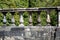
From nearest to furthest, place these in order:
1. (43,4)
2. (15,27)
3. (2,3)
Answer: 1. (15,27)
2. (2,3)
3. (43,4)

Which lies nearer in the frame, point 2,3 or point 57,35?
point 57,35

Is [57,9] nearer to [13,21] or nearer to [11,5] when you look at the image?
[13,21]

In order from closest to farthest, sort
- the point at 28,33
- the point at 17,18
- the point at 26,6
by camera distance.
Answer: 1. the point at 28,33
2. the point at 17,18
3. the point at 26,6

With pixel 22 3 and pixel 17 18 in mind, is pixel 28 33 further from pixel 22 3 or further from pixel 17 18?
pixel 22 3

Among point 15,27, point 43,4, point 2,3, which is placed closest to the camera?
point 15,27

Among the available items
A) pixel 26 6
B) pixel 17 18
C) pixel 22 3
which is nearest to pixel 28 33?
pixel 17 18

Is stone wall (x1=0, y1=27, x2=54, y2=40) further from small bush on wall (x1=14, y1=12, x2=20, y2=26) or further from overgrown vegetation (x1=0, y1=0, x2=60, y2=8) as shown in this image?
overgrown vegetation (x1=0, y1=0, x2=60, y2=8)

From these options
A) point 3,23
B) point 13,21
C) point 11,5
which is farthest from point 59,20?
point 11,5

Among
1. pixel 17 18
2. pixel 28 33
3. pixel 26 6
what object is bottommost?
pixel 26 6

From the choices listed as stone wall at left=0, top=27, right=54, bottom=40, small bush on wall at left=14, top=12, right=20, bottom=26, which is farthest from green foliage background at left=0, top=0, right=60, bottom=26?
stone wall at left=0, top=27, right=54, bottom=40

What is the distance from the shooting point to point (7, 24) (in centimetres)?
650

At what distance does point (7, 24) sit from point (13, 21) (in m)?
0.31

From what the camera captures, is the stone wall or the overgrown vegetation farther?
the overgrown vegetation

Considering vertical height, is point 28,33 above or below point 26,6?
above
